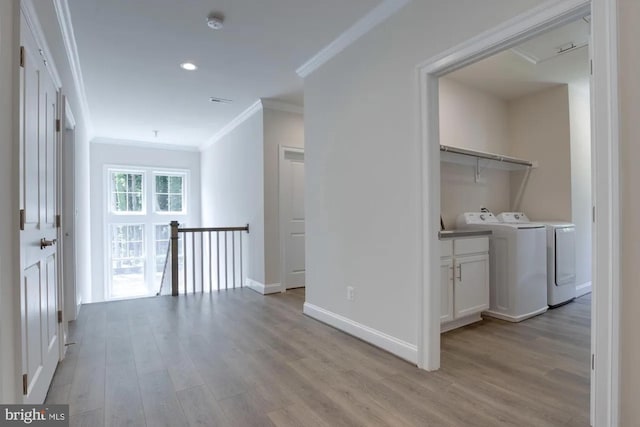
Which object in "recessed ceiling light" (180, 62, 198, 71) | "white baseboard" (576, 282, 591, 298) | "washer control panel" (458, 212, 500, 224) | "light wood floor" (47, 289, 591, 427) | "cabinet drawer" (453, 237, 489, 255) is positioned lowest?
"light wood floor" (47, 289, 591, 427)

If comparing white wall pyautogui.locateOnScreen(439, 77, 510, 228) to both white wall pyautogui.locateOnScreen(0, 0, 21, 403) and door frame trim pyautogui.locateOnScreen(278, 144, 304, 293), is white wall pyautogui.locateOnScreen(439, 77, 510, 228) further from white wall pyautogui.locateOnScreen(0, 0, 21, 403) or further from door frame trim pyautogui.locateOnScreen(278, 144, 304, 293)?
white wall pyautogui.locateOnScreen(0, 0, 21, 403)

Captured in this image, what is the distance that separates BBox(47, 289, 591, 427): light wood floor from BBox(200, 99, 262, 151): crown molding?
2971mm

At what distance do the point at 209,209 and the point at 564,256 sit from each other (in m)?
6.06

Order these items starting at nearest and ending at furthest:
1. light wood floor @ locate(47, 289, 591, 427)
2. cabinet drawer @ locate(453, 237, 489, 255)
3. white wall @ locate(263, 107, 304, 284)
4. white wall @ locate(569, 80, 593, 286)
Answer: light wood floor @ locate(47, 289, 591, 427)
cabinet drawer @ locate(453, 237, 489, 255)
white wall @ locate(569, 80, 593, 286)
white wall @ locate(263, 107, 304, 284)

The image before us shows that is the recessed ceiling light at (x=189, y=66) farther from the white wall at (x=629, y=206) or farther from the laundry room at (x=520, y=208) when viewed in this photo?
the white wall at (x=629, y=206)

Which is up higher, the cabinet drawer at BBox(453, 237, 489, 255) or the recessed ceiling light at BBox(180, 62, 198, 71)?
the recessed ceiling light at BBox(180, 62, 198, 71)

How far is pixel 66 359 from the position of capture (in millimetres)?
2465

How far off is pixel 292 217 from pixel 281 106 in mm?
1581

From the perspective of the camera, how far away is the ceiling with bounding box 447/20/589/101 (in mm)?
3053

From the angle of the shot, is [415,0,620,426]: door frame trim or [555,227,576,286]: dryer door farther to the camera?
[555,227,576,286]: dryer door

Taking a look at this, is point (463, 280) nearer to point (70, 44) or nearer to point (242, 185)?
point (242, 185)

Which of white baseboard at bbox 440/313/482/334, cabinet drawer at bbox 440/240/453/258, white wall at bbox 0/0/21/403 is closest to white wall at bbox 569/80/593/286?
white baseboard at bbox 440/313/482/334

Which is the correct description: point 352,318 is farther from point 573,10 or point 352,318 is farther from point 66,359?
point 573,10

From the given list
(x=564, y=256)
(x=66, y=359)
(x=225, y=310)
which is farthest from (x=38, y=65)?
(x=564, y=256)
